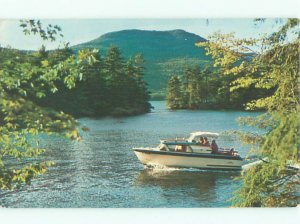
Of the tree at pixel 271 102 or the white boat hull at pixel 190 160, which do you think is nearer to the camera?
the tree at pixel 271 102

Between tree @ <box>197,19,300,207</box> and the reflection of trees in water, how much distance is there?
21 cm

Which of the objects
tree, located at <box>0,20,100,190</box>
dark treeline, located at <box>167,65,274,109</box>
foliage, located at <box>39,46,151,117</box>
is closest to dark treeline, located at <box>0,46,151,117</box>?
foliage, located at <box>39,46,151,117</box>

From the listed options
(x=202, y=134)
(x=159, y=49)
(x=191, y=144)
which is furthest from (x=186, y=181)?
(x=159, y=49)

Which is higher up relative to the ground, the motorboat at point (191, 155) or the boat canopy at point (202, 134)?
the boat canopy at point (202, 134)

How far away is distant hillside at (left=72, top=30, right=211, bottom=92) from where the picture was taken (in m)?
4.13

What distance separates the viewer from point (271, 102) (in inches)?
165

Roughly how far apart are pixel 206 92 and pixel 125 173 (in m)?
0.97

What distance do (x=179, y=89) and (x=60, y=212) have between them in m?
1.42

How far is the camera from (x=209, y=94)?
4.31 m

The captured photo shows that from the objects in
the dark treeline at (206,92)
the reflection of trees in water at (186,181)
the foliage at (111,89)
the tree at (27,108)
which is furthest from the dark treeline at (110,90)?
the reflection of trees in water at (186,181)

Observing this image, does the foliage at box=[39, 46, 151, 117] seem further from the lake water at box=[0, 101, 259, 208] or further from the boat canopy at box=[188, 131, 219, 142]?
the boat canopy at box=[188, 131, 219, 142]

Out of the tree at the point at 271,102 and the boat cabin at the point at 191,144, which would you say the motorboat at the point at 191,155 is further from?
the tree at the point at 271,102

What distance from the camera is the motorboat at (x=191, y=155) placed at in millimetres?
4246

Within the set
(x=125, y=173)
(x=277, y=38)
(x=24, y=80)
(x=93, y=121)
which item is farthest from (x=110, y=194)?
(x=277, y=38)
